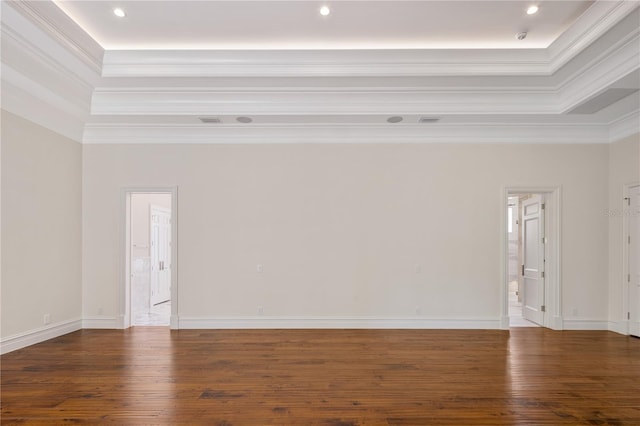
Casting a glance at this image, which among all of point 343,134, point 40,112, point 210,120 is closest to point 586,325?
point 343,134

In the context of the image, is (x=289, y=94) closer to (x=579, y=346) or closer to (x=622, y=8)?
(x=622, y=8)

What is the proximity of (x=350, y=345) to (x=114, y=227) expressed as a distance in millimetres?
4186

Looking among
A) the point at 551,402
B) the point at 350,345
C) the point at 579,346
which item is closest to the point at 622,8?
the point at 551,402

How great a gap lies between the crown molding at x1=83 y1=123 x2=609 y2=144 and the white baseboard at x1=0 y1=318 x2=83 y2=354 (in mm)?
2888

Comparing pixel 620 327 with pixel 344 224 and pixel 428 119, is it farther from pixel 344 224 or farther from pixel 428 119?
pixel 344 224

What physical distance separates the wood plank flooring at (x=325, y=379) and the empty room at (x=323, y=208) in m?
0.03

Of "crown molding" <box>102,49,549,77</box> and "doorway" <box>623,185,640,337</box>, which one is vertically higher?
"crown molding" <box>102,49,549,77</box>

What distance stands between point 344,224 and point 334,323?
1.59m

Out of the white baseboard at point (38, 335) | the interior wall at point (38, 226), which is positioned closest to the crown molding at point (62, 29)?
the interior wall at point (38, 226)

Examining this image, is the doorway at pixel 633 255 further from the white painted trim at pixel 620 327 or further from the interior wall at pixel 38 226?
the interior wall at pixel 38 226

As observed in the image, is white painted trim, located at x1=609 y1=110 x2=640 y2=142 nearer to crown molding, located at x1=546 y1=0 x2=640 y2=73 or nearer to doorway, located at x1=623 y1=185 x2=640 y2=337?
doorway, located at x1=623 y1=185 x2=640 y2=337

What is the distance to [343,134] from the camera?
5668 millimetres

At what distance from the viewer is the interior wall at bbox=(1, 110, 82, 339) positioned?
4344 mm

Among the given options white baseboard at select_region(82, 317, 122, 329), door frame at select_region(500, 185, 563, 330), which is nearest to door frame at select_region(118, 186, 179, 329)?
white baseboard at select_region(82, 317, 122, 329)
